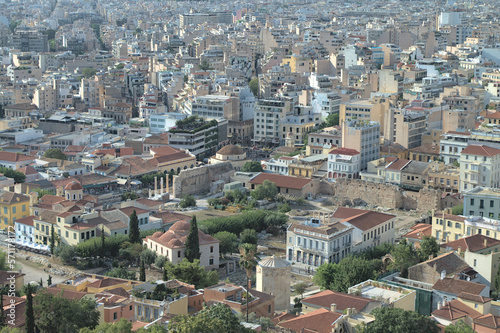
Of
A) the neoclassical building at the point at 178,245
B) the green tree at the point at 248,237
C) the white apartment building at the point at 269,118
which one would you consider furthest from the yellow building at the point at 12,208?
the white apartment building at the point at 269,118

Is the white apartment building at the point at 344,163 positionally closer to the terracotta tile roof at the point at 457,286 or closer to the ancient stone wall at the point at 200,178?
Result: the ancient stone wall at the point at 200,178

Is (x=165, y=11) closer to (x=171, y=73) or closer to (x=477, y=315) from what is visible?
(x=171, y=73)

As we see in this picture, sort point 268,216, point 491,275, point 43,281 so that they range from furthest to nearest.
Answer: point 268,216 → point 43,281 → point 491,275

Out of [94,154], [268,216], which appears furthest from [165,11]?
[268,216]

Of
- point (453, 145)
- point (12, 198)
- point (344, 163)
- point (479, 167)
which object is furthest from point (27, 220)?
point (453, 145)

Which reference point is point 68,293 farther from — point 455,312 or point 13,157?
point 13,157
